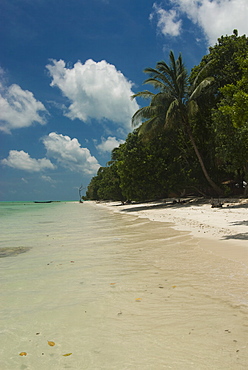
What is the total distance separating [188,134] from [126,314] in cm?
2344

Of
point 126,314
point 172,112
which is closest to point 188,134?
point 172,112

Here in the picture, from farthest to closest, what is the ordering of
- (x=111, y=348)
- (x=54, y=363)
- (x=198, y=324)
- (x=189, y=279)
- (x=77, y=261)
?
(x=77, y=261) → (x=189, y=279) → (x=198, y=324) → (x=111, y=348) → (x=54, y=363)

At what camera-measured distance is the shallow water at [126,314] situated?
2.05 m

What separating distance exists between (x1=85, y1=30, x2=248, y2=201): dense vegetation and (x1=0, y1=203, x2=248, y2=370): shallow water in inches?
625

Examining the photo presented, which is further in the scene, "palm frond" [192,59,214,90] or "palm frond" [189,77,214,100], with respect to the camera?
"palm frond" [192,59,214,90]

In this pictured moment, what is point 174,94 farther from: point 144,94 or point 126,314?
point 126,314

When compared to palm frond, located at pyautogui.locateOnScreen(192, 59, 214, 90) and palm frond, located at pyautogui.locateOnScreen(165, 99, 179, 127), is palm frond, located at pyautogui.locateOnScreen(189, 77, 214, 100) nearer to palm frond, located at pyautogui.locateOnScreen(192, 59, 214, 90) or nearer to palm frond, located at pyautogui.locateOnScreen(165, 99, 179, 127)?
palm frond, located at pyautogui.locateOnScreen(192, 59, 214, 90)

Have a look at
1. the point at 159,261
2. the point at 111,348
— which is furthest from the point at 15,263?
the point at 111,348

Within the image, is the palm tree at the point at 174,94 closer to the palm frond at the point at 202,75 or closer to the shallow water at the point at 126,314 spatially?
the palm frond at the point at 202,75

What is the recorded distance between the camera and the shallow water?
80.7 inches

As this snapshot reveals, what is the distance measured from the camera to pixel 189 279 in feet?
13.1

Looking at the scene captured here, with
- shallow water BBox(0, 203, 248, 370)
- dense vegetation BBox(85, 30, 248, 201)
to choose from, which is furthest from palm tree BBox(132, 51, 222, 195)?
shallow water BBox(0, 203, 248, 370)

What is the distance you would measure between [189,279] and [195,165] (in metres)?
22.5

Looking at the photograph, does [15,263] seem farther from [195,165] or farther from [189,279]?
[195,165]
